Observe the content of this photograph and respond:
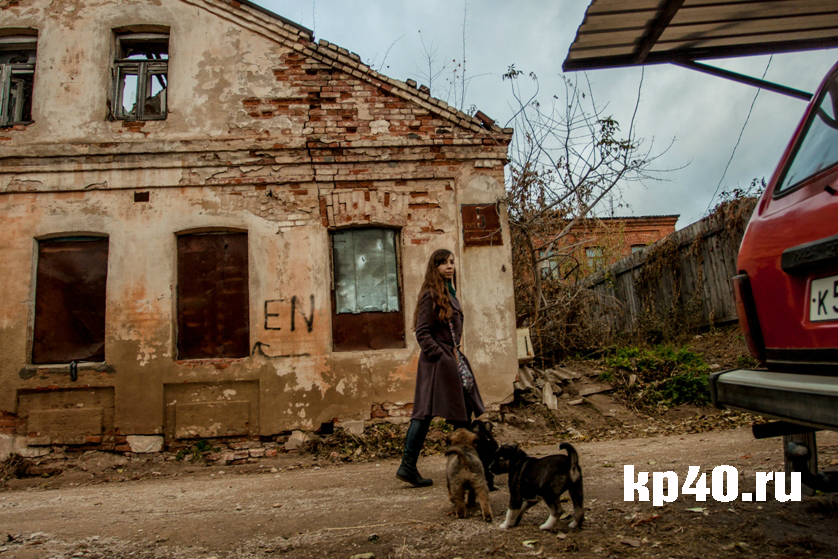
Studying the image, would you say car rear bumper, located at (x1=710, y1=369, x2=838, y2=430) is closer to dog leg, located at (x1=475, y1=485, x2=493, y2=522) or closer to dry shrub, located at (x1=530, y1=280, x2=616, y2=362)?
dog leg, located at (x1=475, y1=485, x2=493, y2=522)

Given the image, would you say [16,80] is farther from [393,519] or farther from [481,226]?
[393,519]

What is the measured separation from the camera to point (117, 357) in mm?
7180

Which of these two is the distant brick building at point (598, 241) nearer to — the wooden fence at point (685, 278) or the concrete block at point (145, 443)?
the wooden fence at point (685, 278)

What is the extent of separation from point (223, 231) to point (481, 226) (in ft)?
10.9

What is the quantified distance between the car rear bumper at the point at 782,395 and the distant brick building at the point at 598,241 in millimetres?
6572

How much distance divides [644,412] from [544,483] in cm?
518

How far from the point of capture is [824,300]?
2.24 meters

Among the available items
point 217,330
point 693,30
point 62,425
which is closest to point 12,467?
point 62,425

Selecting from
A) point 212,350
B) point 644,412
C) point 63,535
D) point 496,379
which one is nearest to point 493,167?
point 496,379

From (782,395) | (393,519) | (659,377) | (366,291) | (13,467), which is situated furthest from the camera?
(659,377)

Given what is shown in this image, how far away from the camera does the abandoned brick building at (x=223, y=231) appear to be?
7.15 m

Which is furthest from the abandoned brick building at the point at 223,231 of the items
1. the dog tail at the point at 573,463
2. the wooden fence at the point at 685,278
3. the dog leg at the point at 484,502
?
the dog tail at the point at 573,463

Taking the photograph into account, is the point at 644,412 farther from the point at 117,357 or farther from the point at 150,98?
the point at 150,98

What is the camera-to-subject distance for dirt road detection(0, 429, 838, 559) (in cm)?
300
